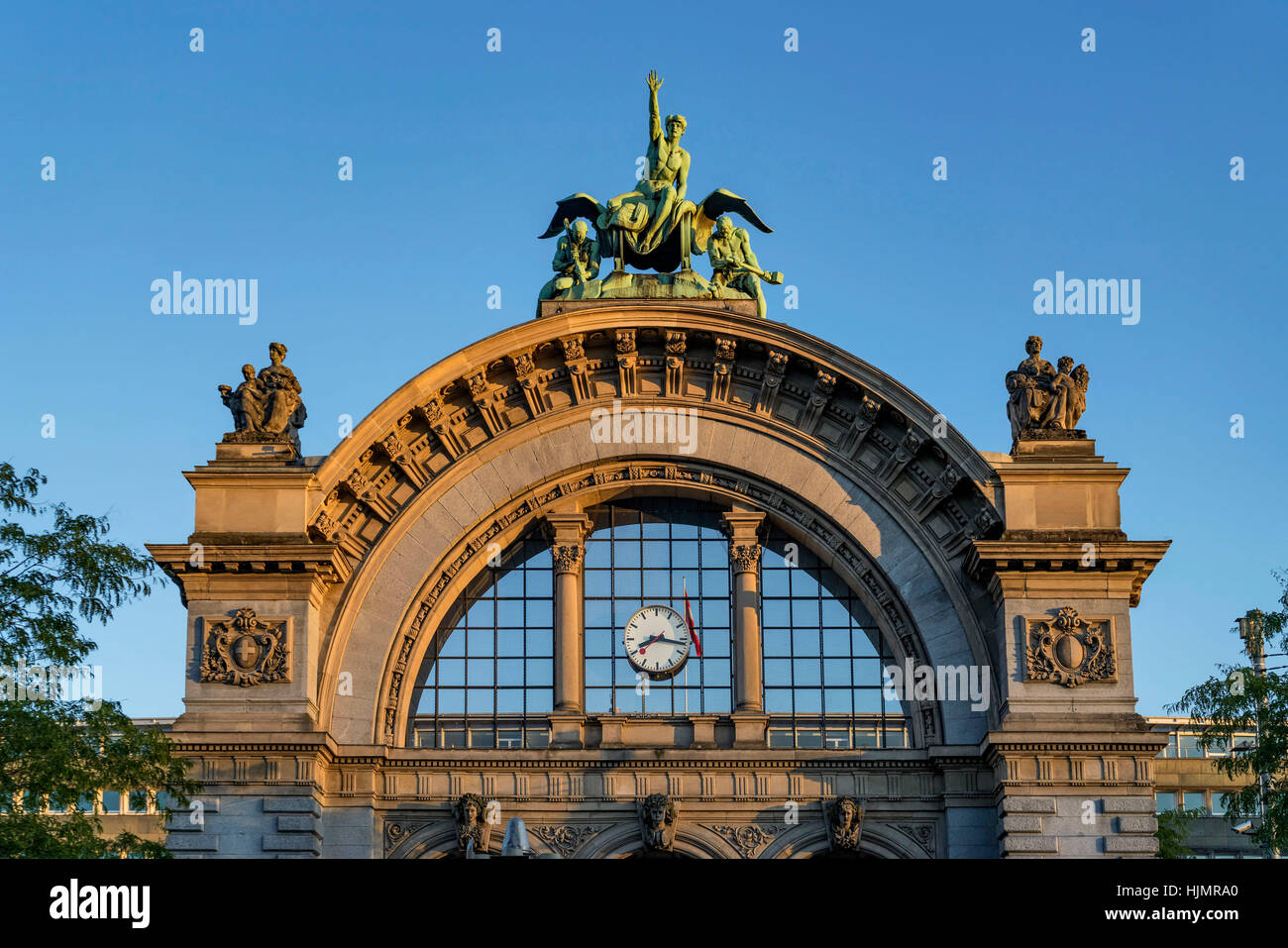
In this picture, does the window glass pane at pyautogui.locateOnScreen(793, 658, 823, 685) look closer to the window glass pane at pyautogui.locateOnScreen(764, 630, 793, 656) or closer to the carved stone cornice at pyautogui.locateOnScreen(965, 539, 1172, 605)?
the window glass pane at pyautogui.locateOnScreen(764, 630, 793, 656)

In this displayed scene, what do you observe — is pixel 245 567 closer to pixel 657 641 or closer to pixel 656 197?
pixel 657 641

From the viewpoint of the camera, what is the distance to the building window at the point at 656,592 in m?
40.6

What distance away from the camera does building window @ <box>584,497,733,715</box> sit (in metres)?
40.6

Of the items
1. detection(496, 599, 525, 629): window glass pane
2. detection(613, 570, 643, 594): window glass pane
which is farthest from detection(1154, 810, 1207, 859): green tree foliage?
detection(496, 599, 525, 629): window glass pane

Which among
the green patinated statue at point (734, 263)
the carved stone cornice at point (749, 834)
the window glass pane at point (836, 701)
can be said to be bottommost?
the carved stone cornice at point (749, 834)

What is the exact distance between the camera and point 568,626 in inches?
1596

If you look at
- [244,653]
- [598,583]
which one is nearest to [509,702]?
[598,583]

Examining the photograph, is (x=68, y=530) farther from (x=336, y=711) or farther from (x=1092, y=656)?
(x=1092, y=656)

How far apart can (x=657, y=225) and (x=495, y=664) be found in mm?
10398

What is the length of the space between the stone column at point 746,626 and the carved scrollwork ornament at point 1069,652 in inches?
217

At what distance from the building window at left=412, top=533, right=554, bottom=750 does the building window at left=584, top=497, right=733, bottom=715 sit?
1001mm

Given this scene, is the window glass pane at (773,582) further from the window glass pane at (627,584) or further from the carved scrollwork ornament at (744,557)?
the window glass pane at (627,584)

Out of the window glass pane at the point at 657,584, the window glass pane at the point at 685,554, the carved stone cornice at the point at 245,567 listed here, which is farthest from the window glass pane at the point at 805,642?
the carved stone cornice at the point at 245,567
